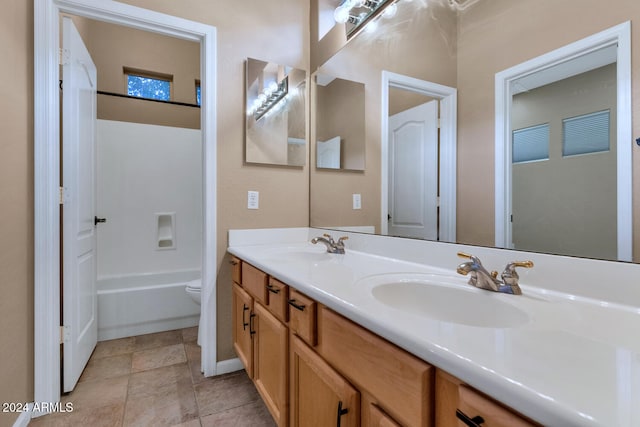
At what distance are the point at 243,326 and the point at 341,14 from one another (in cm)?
189

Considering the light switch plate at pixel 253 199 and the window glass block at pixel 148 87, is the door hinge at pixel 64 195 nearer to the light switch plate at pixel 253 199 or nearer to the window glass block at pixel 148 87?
the light switch plate at pixel 253 199

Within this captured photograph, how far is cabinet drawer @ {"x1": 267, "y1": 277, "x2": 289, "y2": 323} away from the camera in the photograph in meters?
1.13

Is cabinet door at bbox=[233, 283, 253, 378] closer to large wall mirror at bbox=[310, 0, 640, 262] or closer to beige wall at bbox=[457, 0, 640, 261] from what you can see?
large wall mirror at bbox=[310, 0, 640, 262]

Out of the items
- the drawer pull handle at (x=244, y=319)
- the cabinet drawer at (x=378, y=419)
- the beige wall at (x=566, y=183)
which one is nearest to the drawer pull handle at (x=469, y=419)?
the cabinet drawer at (x=378, y=419)

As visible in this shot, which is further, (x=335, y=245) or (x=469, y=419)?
(x=335, y=245)

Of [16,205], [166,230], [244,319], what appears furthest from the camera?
[166,230]

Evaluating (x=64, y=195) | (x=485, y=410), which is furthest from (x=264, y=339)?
(x=64, y=195)

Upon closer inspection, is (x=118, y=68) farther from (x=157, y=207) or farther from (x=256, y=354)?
(x=256, y=354)

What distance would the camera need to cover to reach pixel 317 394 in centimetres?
91

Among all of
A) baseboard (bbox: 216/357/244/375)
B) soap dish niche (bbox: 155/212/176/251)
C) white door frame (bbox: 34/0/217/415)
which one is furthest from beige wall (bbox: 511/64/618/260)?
soap dish niche (bbox: 155/212/176/251)

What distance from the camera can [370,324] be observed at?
64cm

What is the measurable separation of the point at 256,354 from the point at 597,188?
1.41 metres

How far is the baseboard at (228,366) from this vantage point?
189 cm

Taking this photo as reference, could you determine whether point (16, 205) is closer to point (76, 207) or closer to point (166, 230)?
point (76, 207)
